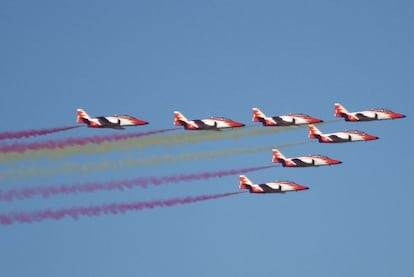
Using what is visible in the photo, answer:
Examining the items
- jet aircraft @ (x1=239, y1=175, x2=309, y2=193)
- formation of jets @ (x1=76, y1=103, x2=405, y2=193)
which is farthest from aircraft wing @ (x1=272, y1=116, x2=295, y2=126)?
jet aircraft @ (x1=239, y1=175, x2=309, y2=193)

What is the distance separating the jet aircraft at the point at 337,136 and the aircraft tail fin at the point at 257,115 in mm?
6173

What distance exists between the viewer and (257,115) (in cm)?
14512

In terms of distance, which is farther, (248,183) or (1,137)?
(248,183)

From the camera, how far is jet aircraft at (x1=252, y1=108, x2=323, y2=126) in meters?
144

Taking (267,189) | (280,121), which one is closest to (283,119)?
(280,121)

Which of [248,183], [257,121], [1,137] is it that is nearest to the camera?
[1,137]

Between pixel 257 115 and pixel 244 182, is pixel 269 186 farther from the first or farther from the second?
pixel 257 115

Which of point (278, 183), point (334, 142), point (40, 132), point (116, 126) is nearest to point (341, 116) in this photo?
point (334, 142)

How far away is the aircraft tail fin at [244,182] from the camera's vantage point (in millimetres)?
154875

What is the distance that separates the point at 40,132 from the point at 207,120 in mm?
20794

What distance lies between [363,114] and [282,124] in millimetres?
10722

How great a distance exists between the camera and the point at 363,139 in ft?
491

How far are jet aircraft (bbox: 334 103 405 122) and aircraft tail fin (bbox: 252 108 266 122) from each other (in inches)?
371

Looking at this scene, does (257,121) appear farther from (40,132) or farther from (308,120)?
(40,132)
